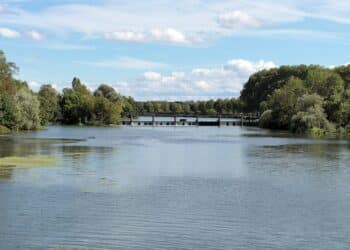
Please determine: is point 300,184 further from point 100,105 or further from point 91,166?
point 100,105

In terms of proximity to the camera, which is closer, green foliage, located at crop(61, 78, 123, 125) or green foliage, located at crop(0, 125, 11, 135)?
green foliage, located at crop(0, 125, 11, 135)

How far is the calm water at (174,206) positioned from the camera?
61.1 feet

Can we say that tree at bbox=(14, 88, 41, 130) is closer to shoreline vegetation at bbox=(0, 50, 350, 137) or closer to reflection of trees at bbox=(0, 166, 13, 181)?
shoreline vegetation at bbox=(0, 50, 350, 137)

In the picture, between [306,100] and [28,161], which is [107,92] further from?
[28,161]

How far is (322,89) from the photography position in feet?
395

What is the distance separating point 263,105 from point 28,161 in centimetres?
11111

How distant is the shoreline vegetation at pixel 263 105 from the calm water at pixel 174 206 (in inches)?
2029

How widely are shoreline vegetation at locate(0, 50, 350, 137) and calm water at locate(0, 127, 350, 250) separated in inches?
2029

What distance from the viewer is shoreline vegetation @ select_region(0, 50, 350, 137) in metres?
90.7

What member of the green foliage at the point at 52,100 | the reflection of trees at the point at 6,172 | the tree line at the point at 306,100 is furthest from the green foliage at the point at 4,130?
the reflection of trees at the point at 6,172

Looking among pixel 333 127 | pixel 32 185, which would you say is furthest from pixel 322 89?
pixel 32 185

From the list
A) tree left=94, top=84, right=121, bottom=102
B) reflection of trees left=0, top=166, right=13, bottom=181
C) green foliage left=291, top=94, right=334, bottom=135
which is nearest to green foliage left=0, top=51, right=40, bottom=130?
green foliage left=291, top=94, right=334, bottom=135

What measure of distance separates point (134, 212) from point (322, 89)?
103m

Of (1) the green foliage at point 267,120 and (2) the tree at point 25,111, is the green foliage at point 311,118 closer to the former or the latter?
(1) the green foliage at point 267,120
